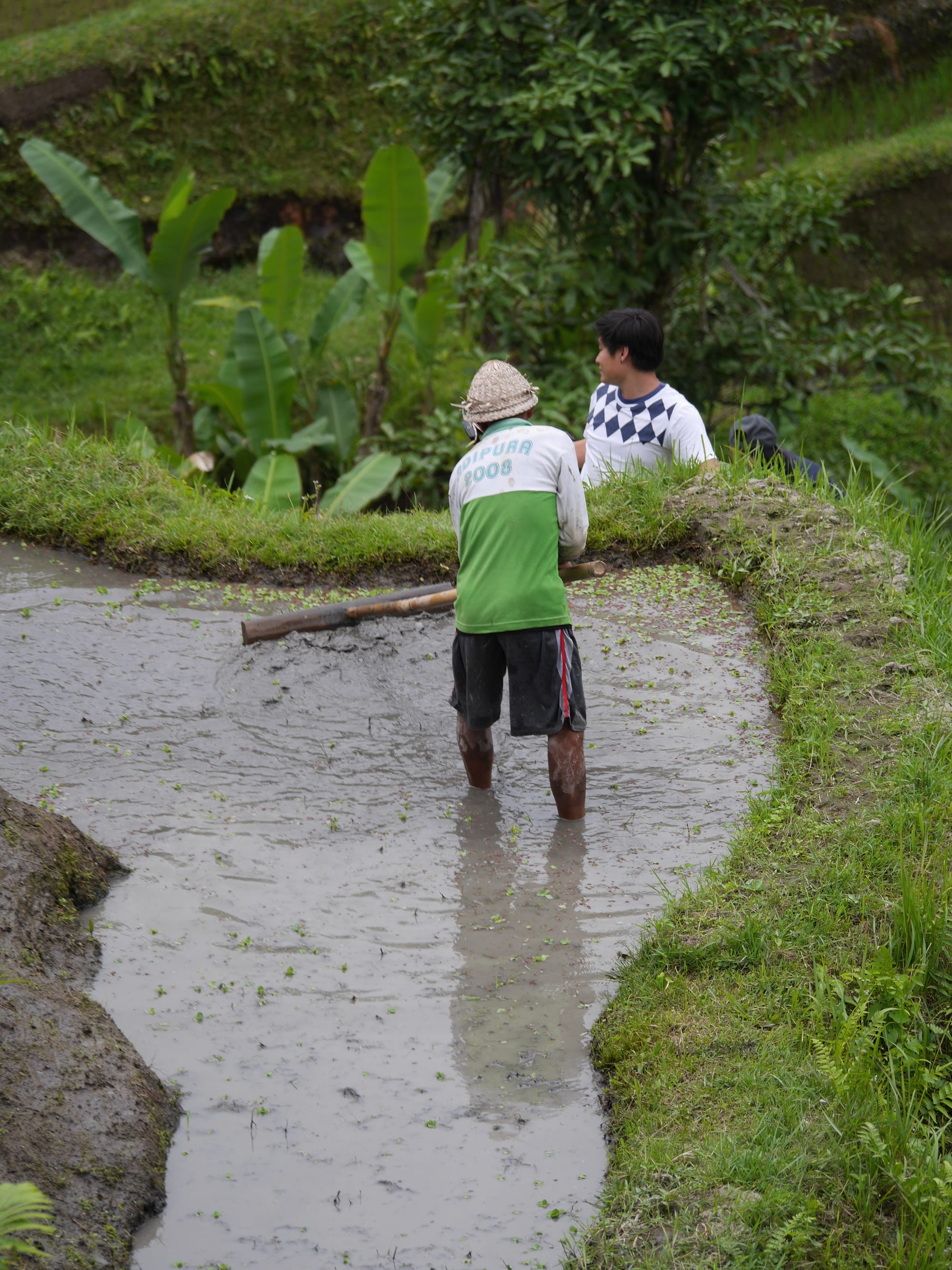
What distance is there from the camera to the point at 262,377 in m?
8.80

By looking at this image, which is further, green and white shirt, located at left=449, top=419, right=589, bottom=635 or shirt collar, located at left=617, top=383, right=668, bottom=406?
shirt collar, located at left=617, top=383, right=668, bottom=406

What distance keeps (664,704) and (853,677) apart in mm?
751

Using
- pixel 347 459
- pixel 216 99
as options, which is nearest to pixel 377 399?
pixel 347 459

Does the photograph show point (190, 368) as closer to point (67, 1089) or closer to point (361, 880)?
point (361, 880)

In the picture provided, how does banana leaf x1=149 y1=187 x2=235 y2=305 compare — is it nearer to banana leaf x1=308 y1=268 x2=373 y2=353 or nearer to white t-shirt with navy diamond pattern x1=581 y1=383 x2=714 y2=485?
banana leaf x1=308 y1=268 x2=373 y2=353

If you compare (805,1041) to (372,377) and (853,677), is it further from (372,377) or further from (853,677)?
(372,377)

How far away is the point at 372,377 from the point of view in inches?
440

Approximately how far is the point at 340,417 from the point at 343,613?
194 inches

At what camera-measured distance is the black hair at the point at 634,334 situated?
222 inches

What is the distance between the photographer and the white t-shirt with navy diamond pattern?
5.98 m

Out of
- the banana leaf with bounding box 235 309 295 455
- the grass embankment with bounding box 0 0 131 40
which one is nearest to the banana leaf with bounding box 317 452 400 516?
the banana leaf with bounding box 235 309 295 455

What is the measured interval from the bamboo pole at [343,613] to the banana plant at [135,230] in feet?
15.3

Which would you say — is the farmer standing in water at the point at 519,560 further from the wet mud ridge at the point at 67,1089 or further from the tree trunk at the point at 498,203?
the tree trunk at the point at 498,203

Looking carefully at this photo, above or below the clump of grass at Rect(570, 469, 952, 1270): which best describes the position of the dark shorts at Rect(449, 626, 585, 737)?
above
